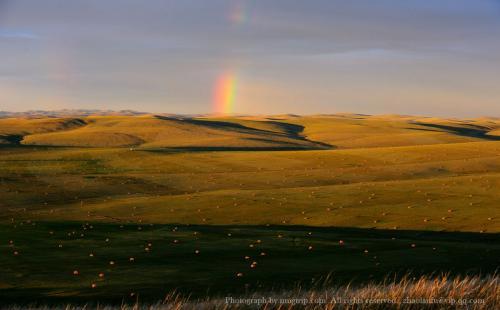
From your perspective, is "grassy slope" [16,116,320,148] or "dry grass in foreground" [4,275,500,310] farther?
"grassy slope" [16,116,320,148]

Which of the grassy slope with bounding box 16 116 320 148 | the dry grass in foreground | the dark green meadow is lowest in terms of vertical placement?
the grassy slope with bounding box 16 116 320 148

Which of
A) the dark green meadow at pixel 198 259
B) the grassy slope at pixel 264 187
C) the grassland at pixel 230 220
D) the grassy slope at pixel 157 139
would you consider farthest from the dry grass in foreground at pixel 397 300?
the grassy slope at pixel 157 139

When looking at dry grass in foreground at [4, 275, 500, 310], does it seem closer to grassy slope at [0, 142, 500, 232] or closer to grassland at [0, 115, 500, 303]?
grassland at [0, 115, 500, 303]

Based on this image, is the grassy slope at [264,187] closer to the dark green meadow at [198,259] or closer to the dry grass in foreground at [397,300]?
the dark green meadow at [198,259]

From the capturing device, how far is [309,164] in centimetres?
7812

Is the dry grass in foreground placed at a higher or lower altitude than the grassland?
higher

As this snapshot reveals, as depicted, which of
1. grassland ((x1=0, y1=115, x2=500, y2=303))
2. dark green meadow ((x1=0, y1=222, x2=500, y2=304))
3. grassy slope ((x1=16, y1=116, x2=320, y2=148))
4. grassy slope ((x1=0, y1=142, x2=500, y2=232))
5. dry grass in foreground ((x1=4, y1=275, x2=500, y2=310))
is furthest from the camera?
grassy slope ((x1=16, y1=116, x2=320, y2=148))

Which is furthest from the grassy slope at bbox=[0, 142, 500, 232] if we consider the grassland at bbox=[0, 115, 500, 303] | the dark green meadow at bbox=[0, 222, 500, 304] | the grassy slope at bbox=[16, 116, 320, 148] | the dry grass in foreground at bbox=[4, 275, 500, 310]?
the grassy slope at bbox=[16, 116, 320, 148]

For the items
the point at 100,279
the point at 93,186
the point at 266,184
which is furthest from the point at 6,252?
the point at 266,184

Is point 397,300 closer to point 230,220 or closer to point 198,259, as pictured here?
point 198,259

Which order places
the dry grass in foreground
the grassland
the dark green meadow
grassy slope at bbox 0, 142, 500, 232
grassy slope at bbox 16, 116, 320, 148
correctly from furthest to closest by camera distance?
grassy slope at bbox 16, 116, 320, 148
grassy slope at bbox 0, 142, 500, 232
the grassland
the dark green meadow
the dry grass in foreground

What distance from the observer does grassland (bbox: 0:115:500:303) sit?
65.3 ft

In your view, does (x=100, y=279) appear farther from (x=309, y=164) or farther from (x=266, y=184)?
(x=309, y=164)

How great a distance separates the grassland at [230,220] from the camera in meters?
19.9
